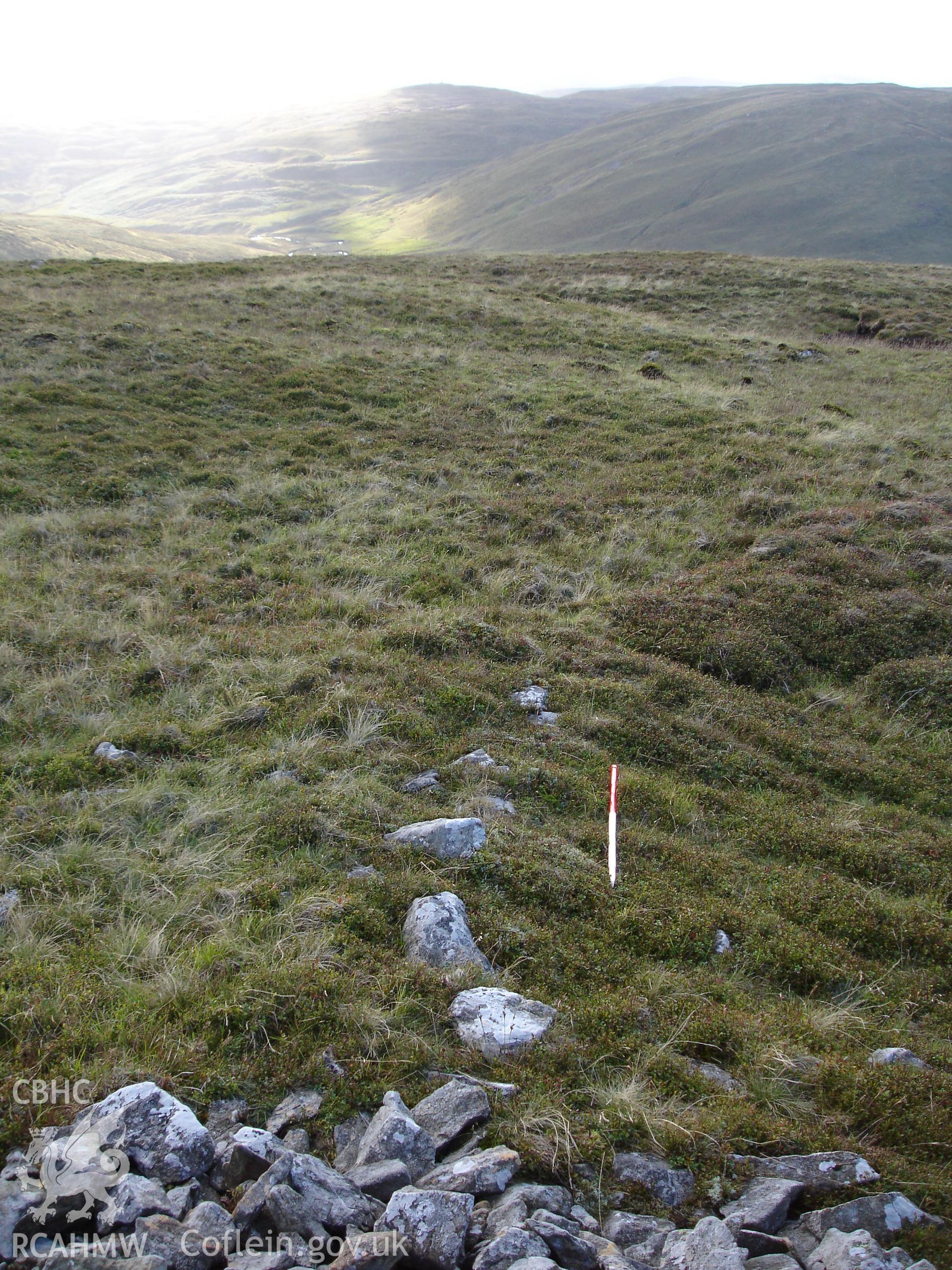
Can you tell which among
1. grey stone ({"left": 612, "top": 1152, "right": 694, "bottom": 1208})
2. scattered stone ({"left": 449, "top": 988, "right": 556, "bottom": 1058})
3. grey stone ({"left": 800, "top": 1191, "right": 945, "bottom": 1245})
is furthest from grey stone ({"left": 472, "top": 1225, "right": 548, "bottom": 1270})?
grey stone ({"left": 800, "top": 1191, "right": 945, "bottom": 1245})

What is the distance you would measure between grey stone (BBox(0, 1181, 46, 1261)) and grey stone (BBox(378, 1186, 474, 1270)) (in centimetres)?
151

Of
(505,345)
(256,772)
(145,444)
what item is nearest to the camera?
(256,772)

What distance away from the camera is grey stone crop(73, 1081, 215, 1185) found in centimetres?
327

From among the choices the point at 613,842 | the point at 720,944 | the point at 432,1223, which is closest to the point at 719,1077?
the point at 720,944

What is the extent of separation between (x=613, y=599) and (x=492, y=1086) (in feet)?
25.8

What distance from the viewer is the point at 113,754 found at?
6.80 metres

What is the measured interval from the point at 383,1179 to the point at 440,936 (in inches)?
65.4

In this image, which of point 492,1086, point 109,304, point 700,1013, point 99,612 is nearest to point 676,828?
point 700,1013

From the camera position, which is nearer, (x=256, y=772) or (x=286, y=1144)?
(x=286, y=1144)

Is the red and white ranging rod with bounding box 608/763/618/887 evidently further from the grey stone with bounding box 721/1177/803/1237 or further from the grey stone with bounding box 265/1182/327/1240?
the grey stone with bounding box 265/1182/327/1240

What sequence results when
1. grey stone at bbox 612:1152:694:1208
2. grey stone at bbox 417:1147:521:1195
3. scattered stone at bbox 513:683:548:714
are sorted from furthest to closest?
scattered stone at bbox 513:683:548:714, grey stone at bbox 612:1152:694:1208, grey stone at bbox 417:1147:521:1195

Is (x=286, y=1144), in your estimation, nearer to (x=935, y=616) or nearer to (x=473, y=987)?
(x=473, y=987)

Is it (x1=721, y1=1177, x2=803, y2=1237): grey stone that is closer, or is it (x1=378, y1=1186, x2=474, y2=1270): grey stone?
(x1=378, y1=1186, x2=474, y2=1270): grey stone

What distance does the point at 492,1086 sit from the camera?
387 cm
